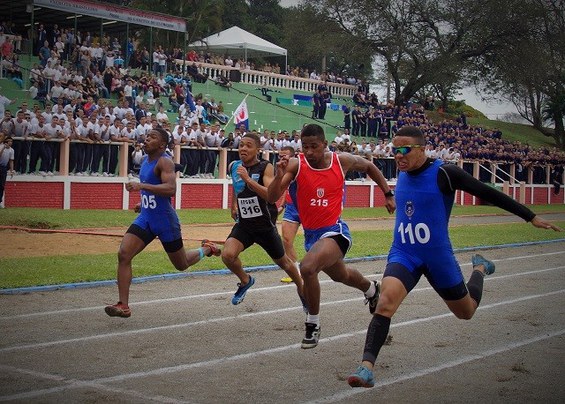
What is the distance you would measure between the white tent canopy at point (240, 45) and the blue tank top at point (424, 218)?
4318cm

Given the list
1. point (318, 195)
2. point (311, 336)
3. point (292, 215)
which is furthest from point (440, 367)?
point (292, 215)

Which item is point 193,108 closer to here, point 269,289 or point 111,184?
point 111,184

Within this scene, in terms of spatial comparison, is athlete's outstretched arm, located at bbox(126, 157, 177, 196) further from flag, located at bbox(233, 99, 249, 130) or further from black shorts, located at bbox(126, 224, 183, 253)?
flag, located at bbox(233, 99, 249, 130)

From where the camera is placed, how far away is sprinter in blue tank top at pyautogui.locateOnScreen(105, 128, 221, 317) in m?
10.1

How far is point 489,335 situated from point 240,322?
2.88 meters

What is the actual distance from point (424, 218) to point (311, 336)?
1.85 meters

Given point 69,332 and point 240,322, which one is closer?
point 69,332

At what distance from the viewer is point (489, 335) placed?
31.9 feet

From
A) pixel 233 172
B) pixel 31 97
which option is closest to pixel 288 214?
pixel 233 172

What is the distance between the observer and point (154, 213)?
1044 centimetres

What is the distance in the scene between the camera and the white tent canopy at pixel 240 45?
50281 mm

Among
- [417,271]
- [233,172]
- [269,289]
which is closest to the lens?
[417,271]

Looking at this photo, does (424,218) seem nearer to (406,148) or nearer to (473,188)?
(473,188)

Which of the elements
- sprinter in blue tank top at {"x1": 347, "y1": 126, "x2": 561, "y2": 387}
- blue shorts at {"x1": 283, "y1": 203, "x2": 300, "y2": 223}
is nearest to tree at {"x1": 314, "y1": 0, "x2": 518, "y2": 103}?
blue shorts at {"x1": 283, "y1": 203, "x2": 300, "y2": 223}
